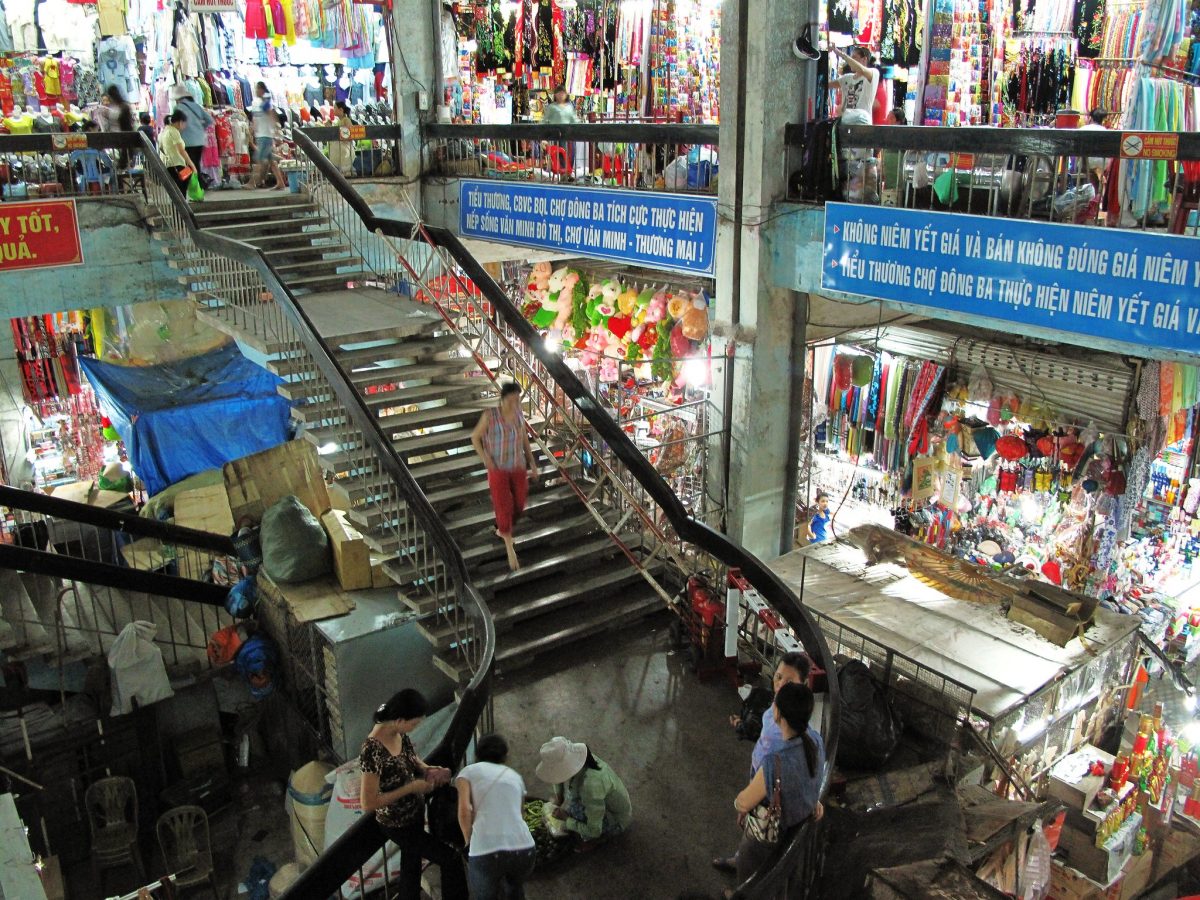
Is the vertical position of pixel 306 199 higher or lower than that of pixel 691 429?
higher

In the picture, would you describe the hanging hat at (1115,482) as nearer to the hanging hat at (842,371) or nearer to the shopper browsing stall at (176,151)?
the hanging hat at (842,371)

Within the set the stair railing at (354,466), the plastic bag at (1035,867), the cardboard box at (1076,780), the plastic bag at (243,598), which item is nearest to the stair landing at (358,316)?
the stair railing at (354,466)

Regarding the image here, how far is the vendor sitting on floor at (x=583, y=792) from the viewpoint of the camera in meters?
5.93

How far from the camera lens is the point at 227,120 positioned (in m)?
15.0

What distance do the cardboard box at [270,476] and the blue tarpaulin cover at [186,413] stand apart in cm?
20

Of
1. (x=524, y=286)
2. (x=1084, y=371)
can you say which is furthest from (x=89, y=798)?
(x=1084, y=371)

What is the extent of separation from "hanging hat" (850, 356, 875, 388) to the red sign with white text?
1011 centimetres

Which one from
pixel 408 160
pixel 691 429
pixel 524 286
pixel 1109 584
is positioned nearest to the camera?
pixel 1109 584

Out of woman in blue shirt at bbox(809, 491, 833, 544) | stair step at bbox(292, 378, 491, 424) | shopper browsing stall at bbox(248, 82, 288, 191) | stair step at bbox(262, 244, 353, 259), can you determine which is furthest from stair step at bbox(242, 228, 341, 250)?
woman in blue shirt at bbox(809, 491, 833, 544)

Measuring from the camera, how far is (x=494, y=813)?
5.02 m

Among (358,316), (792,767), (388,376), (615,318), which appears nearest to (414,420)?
(388,376)

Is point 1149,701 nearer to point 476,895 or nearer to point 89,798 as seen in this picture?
point 476,895

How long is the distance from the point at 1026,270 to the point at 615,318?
635 cm

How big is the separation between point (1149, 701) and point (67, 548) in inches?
559
